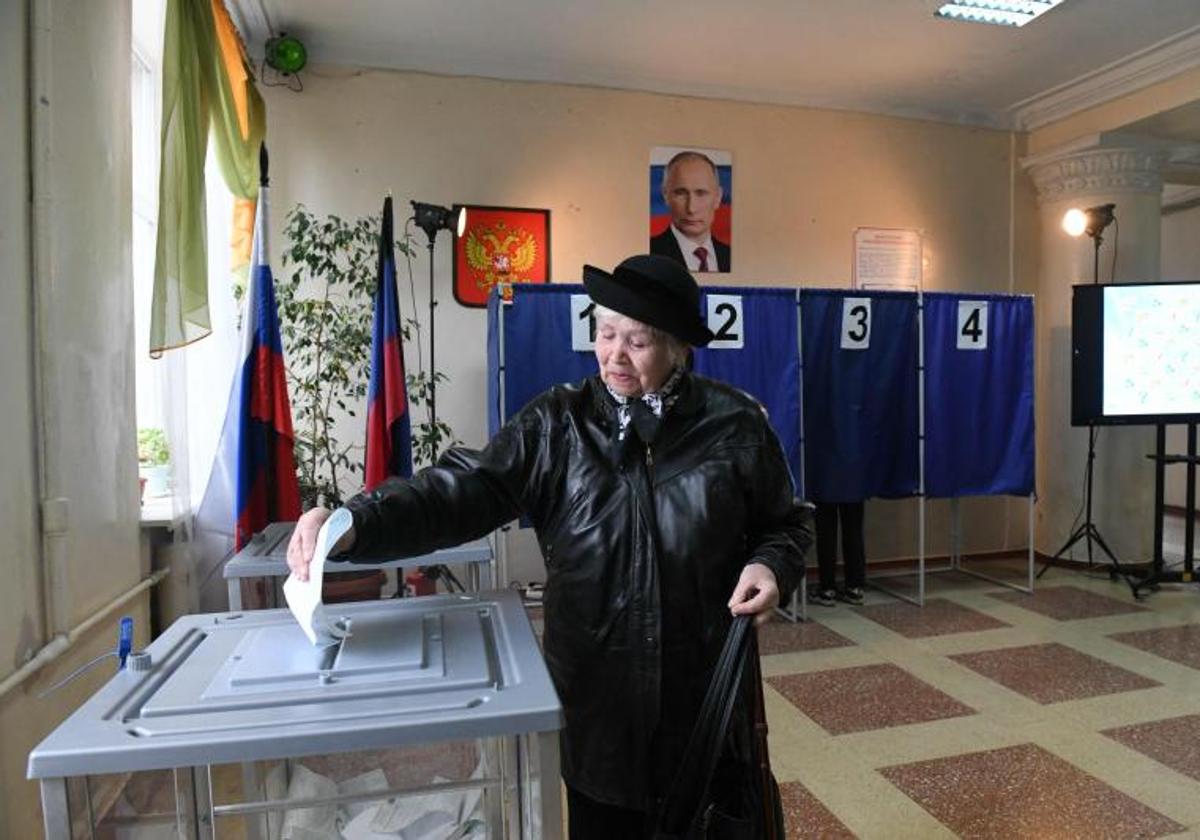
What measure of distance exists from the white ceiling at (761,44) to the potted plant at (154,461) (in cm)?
196

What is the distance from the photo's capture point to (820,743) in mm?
2510

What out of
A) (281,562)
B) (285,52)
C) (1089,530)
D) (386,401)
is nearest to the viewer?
(281,562)

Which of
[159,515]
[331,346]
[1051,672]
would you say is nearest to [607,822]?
[159,515]

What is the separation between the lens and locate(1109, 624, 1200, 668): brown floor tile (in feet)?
10.6

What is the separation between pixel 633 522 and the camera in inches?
47.8

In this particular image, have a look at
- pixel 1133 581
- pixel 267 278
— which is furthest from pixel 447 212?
pixel 1133 581

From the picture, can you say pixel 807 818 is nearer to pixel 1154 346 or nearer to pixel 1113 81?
pixel 1154 346

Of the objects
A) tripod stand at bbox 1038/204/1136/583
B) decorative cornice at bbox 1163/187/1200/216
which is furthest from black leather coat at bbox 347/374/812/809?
decorative cornice at bbox 1163/187/1200/216

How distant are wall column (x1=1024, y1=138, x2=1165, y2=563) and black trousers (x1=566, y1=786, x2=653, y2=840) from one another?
4512mm

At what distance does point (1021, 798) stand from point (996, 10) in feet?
10.9

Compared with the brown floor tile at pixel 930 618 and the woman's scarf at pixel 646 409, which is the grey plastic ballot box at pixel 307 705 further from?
Answer: the brown floor tile at pixel 930 618

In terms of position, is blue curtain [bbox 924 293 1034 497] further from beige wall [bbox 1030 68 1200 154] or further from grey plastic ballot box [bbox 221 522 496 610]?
grey plastic ballot box [bbox 221 522 496 610]

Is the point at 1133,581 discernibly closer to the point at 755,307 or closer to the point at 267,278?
the point at 755,307

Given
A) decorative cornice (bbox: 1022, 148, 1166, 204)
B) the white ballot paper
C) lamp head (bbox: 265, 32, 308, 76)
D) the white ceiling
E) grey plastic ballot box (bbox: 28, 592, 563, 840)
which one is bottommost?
grey plastic ballot box (bbox: 28, 592, 563, 840)
